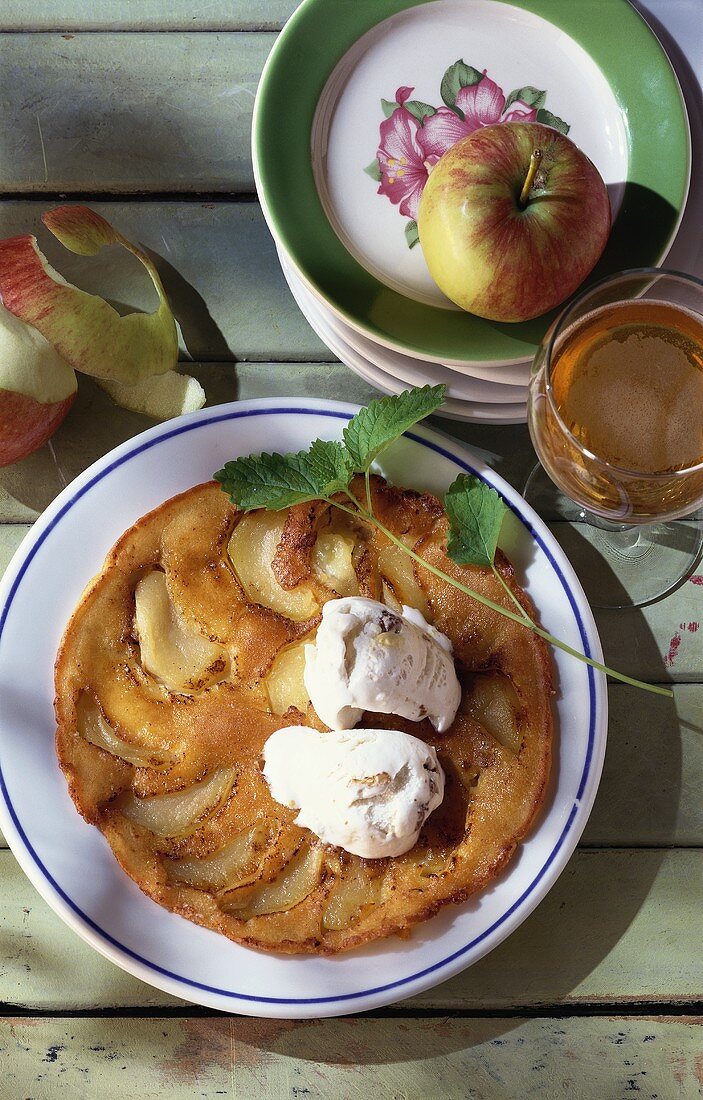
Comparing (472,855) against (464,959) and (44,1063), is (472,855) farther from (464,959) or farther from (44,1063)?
(44,1063)

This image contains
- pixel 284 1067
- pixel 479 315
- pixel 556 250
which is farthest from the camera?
pixel 284 1067

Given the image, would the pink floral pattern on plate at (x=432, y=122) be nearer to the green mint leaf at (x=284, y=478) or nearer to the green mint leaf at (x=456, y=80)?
the green mint leaf at (x=456, y=80)

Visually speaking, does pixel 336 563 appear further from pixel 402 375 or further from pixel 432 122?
pixel 432 122

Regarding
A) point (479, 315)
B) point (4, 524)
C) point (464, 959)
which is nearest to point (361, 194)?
point (479, 315)

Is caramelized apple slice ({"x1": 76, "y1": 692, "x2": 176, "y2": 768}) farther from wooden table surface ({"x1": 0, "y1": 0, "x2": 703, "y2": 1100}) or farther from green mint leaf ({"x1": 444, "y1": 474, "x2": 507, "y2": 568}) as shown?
green mint leaf ({"x1": 444, "y1": 474, "x2": 507, "y2": 568})

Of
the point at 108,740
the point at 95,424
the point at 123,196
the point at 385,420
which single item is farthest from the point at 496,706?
the point at 123,196

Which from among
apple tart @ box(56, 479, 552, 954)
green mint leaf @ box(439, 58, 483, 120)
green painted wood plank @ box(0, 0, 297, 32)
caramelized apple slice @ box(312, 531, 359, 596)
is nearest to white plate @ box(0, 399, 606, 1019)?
Answer: apple tart @ box(56, 479, 552, 954)
